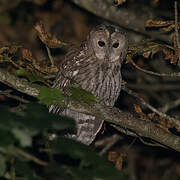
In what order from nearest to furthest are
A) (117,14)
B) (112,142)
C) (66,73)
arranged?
1. (66,73)
2. (112,142)
3. (117,14)

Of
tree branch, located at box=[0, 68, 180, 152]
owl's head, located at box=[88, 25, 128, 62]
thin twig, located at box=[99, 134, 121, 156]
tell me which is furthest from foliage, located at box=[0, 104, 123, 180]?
thin twig, located at box=[99, 134, 121, 156]

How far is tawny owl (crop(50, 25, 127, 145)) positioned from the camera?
3.22 meters

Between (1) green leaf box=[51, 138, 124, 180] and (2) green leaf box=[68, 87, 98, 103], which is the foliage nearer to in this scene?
(1) green leaf box=[51, 138, 124, 180]

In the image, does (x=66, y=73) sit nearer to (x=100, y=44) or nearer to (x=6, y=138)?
(x=100, y=44)

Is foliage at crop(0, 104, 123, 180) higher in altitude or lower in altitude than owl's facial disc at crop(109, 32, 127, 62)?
lower

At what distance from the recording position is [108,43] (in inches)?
129

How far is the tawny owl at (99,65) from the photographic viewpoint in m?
3.22

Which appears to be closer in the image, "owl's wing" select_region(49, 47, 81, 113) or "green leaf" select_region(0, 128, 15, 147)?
"green leaf" select_region(0, 128, 15, 147)

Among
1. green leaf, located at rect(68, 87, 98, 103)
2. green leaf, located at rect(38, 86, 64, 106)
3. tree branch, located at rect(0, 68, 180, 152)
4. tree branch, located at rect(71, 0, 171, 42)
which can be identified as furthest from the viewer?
tree branch, located at rect(71, 0, 171, 42)

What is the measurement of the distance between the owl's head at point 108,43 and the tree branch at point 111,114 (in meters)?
0.94

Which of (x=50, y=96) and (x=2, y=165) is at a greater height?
(x=50, y=96)

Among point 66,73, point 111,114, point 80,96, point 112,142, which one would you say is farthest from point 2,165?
point 112,142

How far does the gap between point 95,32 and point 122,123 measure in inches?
43.6

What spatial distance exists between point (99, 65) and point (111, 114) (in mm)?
939
